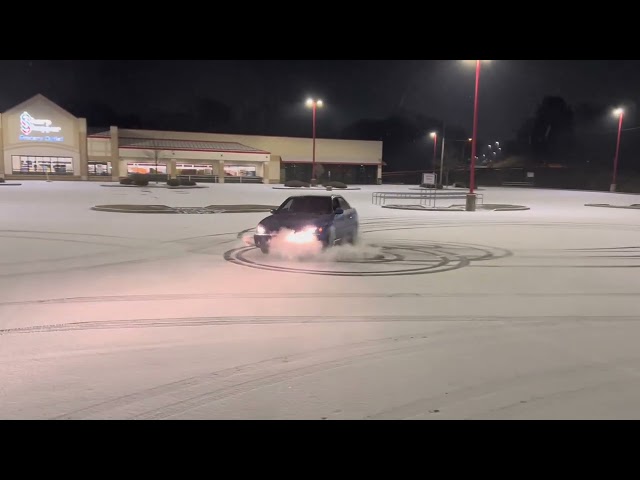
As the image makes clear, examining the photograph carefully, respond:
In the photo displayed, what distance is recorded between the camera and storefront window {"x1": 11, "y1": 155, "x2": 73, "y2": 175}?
2322 inches

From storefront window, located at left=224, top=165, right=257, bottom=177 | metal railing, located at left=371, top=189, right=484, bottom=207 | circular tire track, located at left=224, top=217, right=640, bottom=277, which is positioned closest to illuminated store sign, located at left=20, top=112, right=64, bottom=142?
storefront window, located at left=224, top=165, right=257, bottom=177

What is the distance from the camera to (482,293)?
7.86 meters

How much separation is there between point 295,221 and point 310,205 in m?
1.33

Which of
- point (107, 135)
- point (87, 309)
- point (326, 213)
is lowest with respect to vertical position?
point (87, 309)

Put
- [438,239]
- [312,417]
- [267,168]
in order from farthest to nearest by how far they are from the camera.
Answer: [267,168] → [438,239] → [312,417]

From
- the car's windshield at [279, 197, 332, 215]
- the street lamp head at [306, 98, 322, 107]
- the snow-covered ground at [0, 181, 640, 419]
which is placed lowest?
the snow-covered ground at [0, 181, 640, 419]

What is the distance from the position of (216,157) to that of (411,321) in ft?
200

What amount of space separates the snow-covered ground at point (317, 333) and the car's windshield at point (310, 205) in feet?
3.52

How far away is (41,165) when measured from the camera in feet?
198

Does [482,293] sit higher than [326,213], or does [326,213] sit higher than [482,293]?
[326,213]

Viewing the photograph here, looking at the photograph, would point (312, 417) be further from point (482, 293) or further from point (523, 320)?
point (482, 293)

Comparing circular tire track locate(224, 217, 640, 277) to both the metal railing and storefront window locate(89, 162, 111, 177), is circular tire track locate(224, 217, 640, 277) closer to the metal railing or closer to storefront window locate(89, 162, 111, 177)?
the metal railing

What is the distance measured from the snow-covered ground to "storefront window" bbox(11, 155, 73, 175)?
55253 millimetres

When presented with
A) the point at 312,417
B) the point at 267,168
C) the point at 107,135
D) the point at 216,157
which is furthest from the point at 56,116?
the point at 312,417
